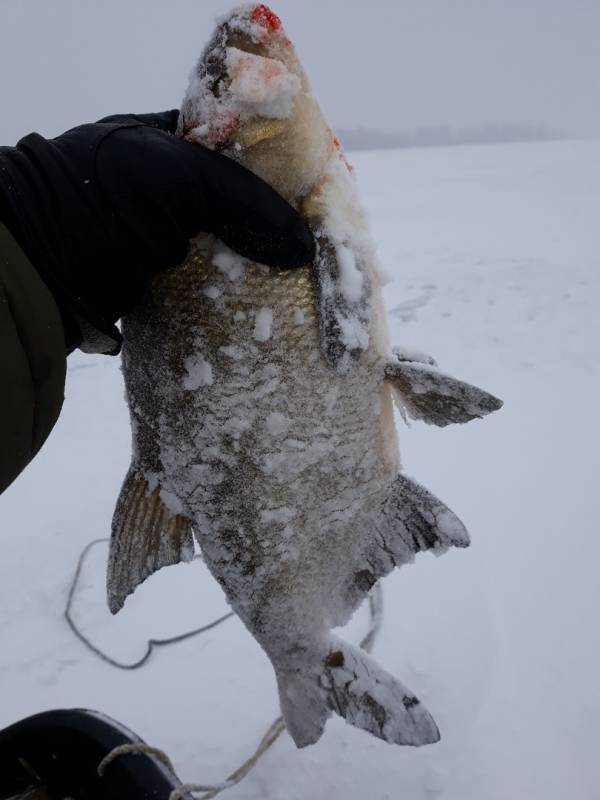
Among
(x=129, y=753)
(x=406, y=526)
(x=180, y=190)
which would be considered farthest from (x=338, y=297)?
(x=129, y=753)

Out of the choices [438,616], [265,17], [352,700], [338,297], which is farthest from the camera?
[438,616]

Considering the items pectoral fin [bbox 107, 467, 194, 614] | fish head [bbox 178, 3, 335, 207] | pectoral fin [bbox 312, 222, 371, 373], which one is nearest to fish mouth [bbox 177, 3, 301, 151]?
fish head [bbox 178, 3, 335, 207]

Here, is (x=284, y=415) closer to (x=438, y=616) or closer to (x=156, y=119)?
(x=156, y=119)

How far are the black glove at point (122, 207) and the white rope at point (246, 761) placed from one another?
111 cm

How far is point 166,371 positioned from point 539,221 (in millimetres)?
8042

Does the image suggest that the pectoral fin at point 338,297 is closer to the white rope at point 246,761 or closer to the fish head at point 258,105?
the fish head at point 258,105

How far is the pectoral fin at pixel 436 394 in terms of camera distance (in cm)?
139

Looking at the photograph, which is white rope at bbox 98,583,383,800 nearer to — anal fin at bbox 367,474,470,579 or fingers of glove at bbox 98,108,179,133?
anal fin at bbox 367,474,470,579

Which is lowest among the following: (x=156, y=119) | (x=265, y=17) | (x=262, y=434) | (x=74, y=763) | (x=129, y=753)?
(x=74, y=763)

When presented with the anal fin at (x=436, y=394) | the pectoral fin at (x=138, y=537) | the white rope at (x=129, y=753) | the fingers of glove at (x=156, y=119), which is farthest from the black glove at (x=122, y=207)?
the white rope at (x=129, y=753)

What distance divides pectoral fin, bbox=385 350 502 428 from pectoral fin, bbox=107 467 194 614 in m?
0.68

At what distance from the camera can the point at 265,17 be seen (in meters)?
1.12

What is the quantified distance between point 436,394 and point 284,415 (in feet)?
1.31

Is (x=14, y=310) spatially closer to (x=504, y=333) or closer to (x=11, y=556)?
(x=11, y=556)
